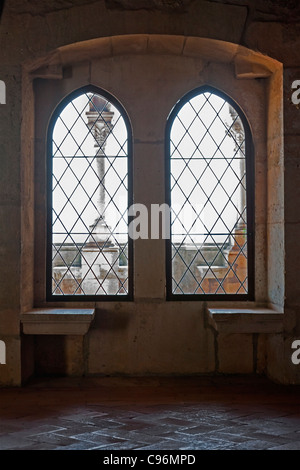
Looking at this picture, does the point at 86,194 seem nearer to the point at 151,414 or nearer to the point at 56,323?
the point at 56,323

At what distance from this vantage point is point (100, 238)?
15.6ft

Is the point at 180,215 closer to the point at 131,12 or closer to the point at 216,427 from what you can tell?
the point at 131,12

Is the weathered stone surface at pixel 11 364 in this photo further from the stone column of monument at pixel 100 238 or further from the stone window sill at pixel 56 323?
the stone column of monument at pixel 100 238

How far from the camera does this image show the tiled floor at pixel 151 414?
2990 mm

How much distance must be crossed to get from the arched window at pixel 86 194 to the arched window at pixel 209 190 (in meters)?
0.43

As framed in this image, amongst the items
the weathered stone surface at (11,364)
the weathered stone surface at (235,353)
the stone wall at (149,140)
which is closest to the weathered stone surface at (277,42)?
the stone wall at (149,140)

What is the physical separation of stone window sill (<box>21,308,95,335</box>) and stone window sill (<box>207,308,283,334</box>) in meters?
1.02

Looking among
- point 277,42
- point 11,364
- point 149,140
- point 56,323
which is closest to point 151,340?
point 56,323

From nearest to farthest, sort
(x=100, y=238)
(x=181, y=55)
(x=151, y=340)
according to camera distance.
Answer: (x=151, y=340) < (x=181, y=55) < (x=100, y=238)

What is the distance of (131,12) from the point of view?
4281 millimetres

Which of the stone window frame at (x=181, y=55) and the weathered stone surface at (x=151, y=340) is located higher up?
the stone window frame at (x=181, y=55)

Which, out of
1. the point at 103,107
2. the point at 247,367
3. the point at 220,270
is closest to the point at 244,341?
the point at 247,367

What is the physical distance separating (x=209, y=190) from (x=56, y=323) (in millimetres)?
1725

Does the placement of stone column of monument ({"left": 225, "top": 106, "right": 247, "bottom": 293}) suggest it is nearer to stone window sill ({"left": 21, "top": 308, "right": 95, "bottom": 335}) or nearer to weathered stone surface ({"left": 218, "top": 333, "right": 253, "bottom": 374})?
weathered stone surface ({"left": 218, "top": 333, "right": 253, "bottom": 374})
